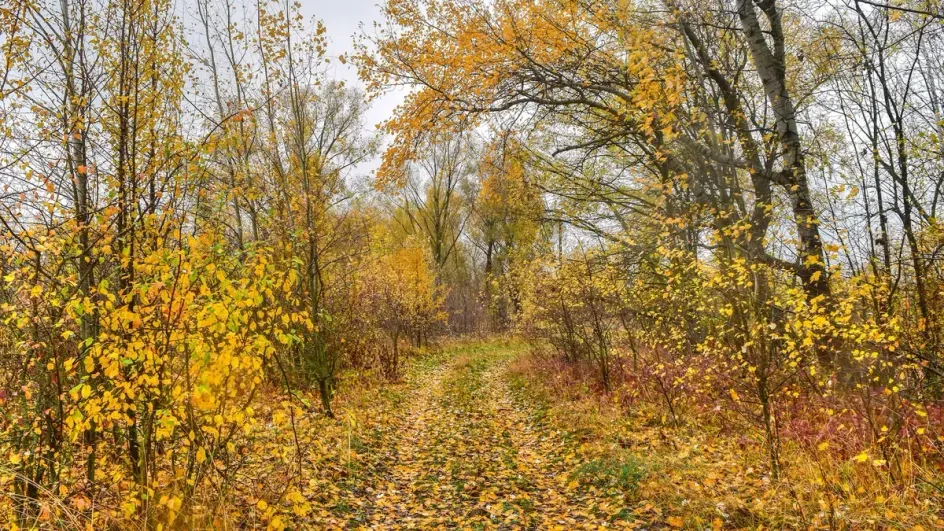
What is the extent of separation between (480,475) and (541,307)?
5990 millimetres

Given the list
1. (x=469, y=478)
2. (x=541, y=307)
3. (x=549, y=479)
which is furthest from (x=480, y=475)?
(x=541, y=307)

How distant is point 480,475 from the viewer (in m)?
5.95

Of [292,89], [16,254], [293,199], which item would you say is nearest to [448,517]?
[16,254]

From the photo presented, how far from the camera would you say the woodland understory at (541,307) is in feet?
11.6

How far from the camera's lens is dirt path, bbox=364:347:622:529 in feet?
15.6

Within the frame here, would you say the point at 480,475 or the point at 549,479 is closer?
the point at 549,479

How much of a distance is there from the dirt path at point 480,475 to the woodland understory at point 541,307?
0.17 ft

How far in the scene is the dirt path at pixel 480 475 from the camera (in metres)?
4.74

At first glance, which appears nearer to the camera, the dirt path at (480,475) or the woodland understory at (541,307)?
the woodland understory at (541,307)

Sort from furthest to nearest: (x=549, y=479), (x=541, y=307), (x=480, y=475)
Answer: (x=541, y=307), (x=480, y=475), (x=549, y=479)

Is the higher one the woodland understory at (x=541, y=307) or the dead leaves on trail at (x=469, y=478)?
the woodland understory at (x=541, y=307)

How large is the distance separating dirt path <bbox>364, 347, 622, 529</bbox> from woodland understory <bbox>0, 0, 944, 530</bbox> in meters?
0.05

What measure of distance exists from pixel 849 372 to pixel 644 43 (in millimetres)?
4736

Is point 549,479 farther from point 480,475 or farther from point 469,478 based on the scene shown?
point 469,478
